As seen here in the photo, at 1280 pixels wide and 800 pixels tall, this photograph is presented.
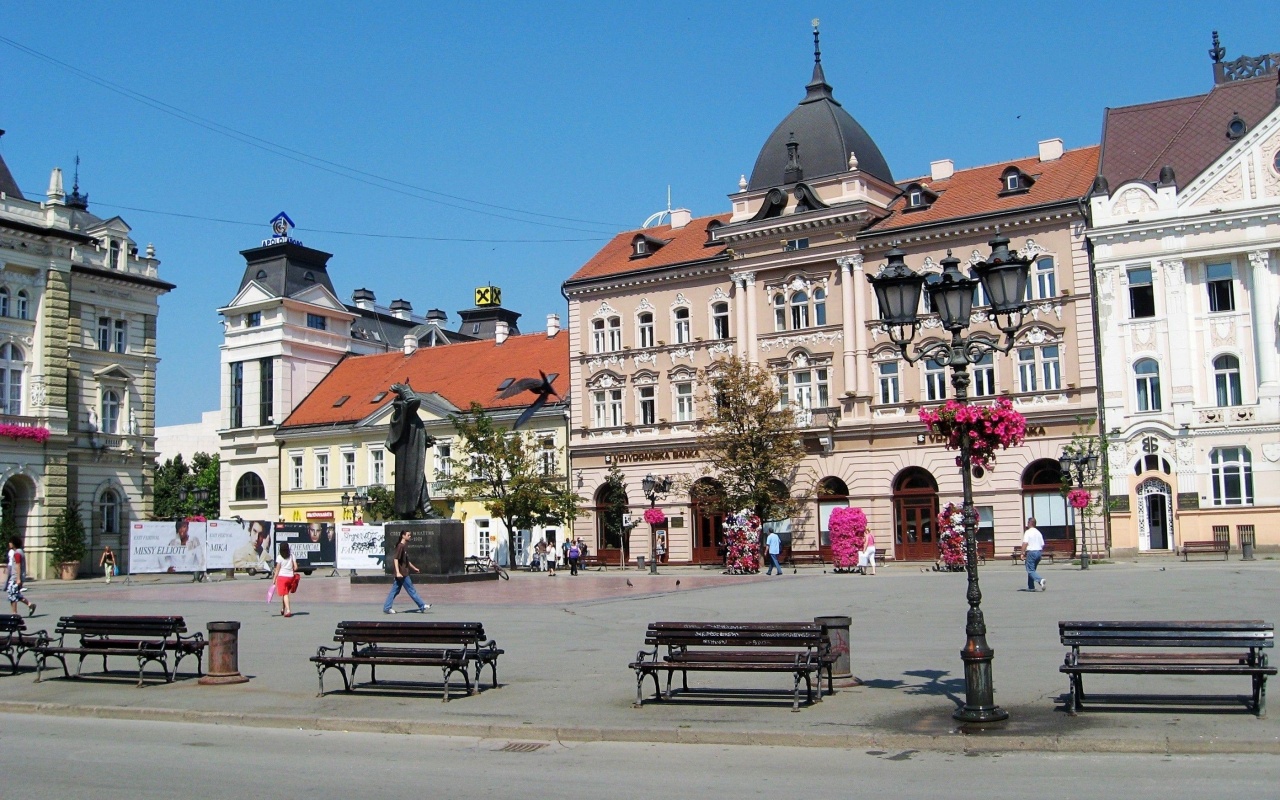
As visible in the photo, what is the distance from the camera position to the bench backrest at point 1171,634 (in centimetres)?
1163

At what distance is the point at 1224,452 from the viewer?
44094 millimetres

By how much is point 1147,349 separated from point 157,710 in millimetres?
39698

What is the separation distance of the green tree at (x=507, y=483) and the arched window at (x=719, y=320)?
9.43 meters

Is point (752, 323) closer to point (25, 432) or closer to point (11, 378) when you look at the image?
point (25, 432)

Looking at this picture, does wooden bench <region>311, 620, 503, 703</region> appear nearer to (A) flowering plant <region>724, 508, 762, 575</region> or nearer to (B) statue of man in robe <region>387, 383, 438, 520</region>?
(B) statue of man in robe <region>387, 383, 438, 520</region>

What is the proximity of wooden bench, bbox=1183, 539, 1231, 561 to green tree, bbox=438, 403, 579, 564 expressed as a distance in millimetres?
24372

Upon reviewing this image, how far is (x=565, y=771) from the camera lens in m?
10.6

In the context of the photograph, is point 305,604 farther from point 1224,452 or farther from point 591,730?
point 1224,452

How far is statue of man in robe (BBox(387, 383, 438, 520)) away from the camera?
33625 mm

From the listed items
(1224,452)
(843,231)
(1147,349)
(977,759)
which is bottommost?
(977,759)

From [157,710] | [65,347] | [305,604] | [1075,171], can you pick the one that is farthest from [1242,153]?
[65,347]

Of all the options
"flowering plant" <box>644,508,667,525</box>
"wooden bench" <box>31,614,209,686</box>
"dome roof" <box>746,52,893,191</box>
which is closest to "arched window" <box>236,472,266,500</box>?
"flowering plant" <box>644,508,667,525</box>

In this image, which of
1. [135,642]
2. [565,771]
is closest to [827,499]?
[135,642]

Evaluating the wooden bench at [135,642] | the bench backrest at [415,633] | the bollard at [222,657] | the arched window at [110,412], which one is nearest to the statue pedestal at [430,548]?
the wooden bench at [135,642]
